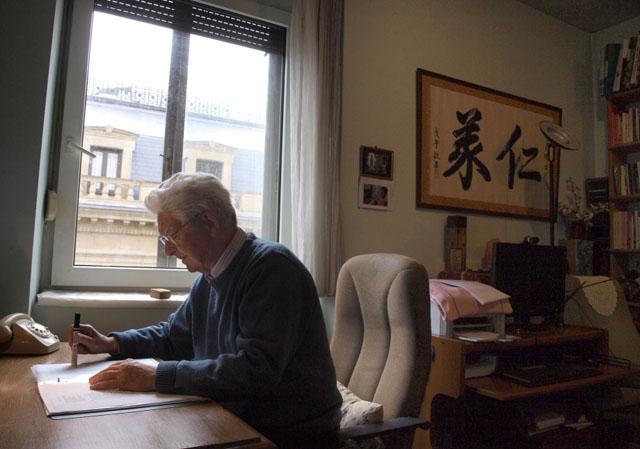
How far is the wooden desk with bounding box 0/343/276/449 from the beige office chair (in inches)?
12.8

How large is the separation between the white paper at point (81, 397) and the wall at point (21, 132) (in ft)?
1.94

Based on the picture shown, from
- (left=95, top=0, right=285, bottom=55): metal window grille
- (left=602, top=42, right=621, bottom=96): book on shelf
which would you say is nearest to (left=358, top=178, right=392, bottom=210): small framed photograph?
(left=95, top=0, right=285, bottom=55): metal window grille

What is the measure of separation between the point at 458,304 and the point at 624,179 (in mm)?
1878

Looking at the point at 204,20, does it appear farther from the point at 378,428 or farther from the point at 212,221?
the point at 378,428

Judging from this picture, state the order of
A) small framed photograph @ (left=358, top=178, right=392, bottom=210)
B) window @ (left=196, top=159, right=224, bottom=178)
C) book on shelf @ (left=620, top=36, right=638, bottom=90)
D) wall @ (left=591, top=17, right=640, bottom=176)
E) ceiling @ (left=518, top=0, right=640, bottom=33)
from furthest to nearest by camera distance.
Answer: wall @ (left=591, top=17, right=640, bottom=176) < ceiling @ (left=518, top=0, right=640, bottom=33) < book on shelf @ (left=620, top=36, right=638, bottom=90) < small framed photograph @ (left=358, top=178, right=392, bottom=210) < window @ (left=196, top=159, right=224, bottom=178)

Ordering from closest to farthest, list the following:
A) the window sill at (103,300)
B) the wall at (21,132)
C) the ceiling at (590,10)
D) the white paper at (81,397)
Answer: the white paper at (81,397) → the wall at (21,132) → the window sill at (103,300) → the ceiling at (590,10)

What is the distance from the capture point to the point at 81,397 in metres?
0.95

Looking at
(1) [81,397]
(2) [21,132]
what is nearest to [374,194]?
(2) [21,132]

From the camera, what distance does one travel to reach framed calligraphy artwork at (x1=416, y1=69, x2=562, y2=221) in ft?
8.64

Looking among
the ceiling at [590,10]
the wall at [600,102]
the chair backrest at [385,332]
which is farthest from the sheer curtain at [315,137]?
the wall at [600,102]

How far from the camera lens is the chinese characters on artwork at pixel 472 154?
2727 millimetres

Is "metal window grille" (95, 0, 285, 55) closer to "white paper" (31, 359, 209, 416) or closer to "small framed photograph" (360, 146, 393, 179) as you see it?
"small framed photograph" (360, 146, 393, 179)

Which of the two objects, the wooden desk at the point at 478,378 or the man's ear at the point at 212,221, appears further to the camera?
the wooden desk at the point at 478,378

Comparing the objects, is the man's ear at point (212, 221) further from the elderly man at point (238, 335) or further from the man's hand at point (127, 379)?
the man's hand at point (127, 379)
